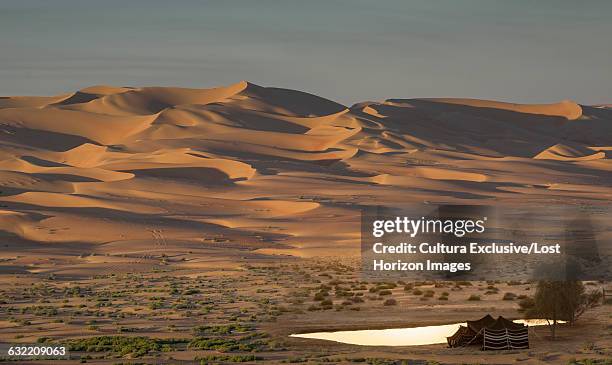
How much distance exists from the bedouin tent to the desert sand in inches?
21.0

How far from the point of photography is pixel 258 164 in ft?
307

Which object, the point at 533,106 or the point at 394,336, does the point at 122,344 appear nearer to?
the point at 394,336

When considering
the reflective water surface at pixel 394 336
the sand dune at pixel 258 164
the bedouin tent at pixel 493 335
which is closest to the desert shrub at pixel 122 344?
the reflective water surface at pixel 394 336

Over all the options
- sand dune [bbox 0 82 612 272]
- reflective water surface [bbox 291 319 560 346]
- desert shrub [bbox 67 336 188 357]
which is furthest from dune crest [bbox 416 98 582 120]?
desert shrub [bbox 67 336 188 357]

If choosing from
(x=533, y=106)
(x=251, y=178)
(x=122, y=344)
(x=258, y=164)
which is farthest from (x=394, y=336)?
(x=533, y=106)

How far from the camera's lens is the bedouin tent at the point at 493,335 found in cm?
2519

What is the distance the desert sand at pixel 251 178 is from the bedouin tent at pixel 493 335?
21.0 inches

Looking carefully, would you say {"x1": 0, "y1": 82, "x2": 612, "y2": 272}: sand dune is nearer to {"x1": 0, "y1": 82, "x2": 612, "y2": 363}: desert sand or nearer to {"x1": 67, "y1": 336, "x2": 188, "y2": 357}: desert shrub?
{"x1": 0, "y1": 82, "x2": 612, "y2": 363}: desert sand

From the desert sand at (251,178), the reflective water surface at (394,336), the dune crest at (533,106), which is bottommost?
the reflective water surface at (394,336)

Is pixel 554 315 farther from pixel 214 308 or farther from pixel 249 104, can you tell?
pixel 249 104

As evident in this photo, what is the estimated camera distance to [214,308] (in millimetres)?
32156

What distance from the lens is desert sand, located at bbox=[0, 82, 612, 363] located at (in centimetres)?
4100

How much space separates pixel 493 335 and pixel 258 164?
226 ft

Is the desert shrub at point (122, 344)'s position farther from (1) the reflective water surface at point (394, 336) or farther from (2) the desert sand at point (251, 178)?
(1) the reflective water surface at point (394, 336)
